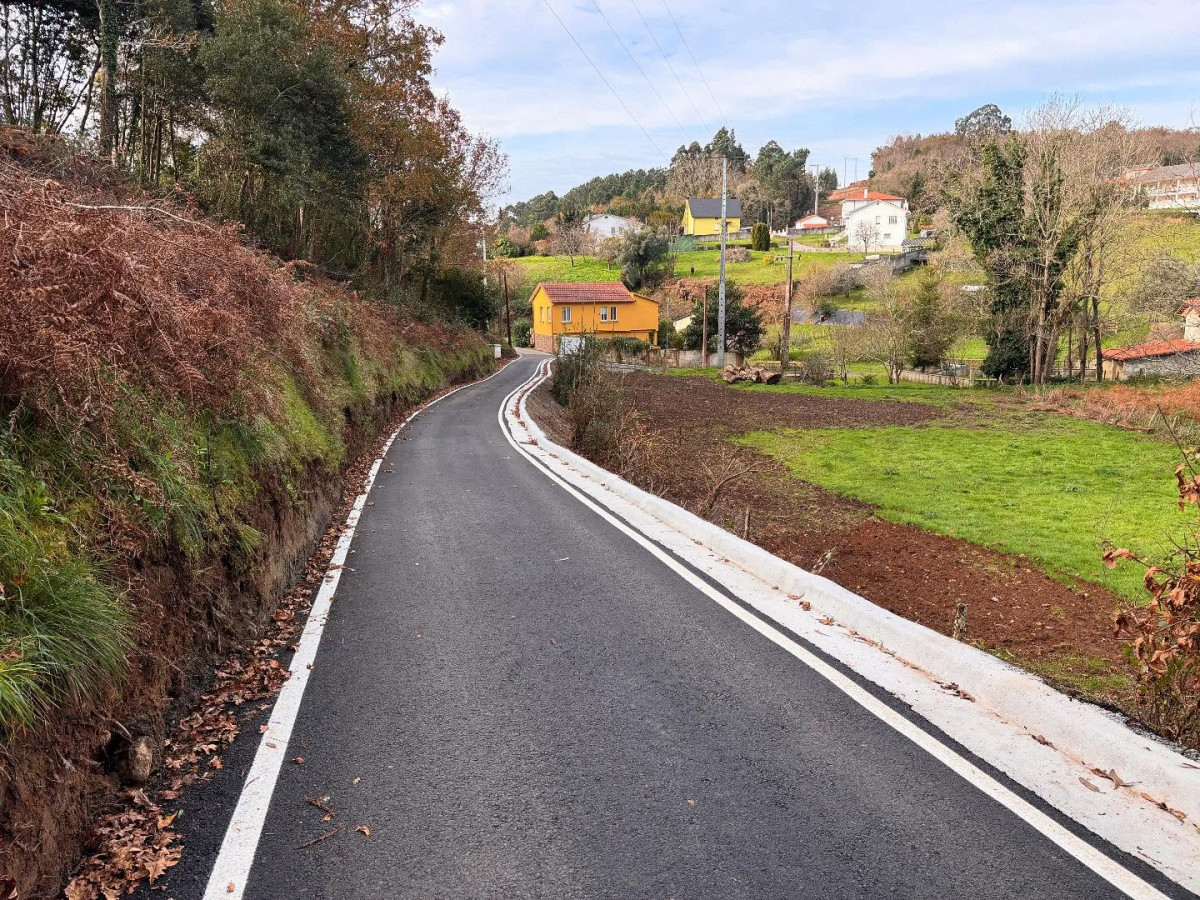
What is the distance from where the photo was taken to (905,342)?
1684 inches

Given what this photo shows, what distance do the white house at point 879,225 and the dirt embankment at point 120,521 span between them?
10288 cm

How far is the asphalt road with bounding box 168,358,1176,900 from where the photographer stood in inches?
121

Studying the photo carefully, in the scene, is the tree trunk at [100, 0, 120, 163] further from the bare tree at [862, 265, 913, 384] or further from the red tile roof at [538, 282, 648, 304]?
the red tile roof at [538, 282, 648, 304]

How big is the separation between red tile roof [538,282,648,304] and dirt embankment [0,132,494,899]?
214 feet

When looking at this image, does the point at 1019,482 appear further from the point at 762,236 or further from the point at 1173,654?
the point at 762,236

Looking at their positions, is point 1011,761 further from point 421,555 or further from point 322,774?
point 421,555

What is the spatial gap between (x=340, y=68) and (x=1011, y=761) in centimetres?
2629

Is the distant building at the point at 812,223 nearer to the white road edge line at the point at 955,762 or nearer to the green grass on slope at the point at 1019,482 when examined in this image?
the green grass on slope at the point at 1019,482

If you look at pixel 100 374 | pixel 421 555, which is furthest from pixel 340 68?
pixel 100 374

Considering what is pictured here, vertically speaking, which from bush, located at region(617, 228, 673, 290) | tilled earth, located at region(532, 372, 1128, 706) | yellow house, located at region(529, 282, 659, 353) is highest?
bush, located at region(617, 228, 673, 290)

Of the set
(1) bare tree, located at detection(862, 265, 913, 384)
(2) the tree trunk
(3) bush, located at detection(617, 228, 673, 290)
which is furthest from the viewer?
(3) bush, located at detection(617, 228, 673, 290)

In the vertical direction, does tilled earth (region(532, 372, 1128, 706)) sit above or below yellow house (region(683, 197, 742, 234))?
below

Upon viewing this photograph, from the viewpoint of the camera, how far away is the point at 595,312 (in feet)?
239

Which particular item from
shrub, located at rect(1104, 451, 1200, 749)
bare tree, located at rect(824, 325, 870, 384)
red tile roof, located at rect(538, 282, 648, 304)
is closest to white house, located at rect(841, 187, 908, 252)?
red tile roof, located at rect(538, 282, 648, 304)
